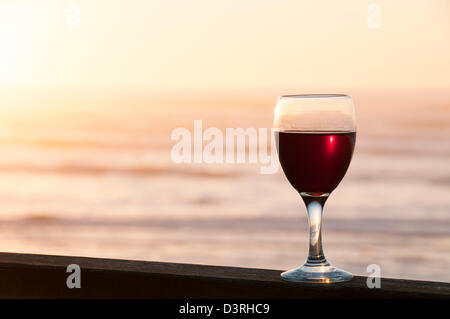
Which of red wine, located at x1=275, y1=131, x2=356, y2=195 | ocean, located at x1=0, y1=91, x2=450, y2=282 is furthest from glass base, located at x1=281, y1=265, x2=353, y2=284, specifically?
ocean, located at x1=0, y1=91, x2=450, y2=282

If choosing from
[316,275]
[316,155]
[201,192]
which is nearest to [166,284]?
[316,275]

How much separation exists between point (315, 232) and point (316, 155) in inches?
5.7

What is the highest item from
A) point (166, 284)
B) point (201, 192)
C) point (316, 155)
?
point (316, 155)

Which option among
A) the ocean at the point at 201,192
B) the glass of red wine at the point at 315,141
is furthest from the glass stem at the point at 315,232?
the ocean at the point at 201,192

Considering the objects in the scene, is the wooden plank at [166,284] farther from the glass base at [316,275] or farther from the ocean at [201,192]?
the ocean at [201,192]

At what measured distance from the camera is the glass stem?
51.8 inches

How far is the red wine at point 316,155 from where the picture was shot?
1361 mm

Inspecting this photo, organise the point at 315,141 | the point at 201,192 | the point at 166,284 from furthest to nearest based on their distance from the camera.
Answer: the point at 201,192, the point at 315,141, the point at 166,284

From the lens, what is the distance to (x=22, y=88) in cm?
2894

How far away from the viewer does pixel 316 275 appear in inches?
50.9

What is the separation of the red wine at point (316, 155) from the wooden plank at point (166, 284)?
0.18 m

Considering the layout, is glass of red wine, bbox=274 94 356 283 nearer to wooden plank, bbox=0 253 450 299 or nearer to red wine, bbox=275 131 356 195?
red wine, bbox=275 131 356 195

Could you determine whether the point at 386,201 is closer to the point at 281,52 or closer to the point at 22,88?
the point at 281,52

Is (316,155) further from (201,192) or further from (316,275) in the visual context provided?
(201,192)
